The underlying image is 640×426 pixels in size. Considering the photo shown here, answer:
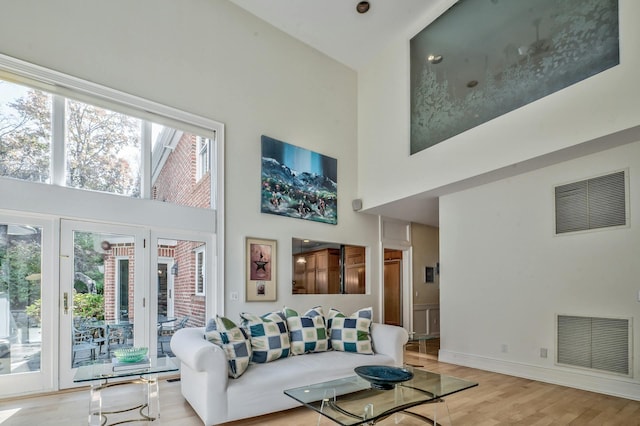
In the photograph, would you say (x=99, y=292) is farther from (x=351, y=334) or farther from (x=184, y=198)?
(x=351, y=334)

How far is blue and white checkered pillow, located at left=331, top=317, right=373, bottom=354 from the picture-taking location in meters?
4.07

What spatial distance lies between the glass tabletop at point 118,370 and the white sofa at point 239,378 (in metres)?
0.16

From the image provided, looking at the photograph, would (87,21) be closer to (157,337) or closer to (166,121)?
(166,121)

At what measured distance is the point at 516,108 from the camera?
468 cm

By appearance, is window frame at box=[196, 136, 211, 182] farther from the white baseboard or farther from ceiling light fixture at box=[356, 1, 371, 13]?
the white baseboard

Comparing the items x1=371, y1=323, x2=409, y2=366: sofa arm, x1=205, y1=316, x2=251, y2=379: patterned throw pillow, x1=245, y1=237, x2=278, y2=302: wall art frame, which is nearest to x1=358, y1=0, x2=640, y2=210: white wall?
x1=245, y1=237, x2=278, y2=302: wall art frame

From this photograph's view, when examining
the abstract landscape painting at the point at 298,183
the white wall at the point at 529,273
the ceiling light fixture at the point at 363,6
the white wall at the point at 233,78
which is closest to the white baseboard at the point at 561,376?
the white wall at the point at 529,273

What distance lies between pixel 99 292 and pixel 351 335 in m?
2.97

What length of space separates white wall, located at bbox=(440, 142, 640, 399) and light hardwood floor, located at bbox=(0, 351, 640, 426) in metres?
0.53

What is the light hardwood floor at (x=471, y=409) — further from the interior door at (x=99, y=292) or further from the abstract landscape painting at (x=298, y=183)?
the abstract landscape painting at (x=298, y=183)

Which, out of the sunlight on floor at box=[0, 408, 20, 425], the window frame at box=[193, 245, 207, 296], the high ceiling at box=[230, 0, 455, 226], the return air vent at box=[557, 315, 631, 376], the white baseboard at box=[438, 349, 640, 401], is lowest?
the white baseboard at box=[438, 349, 640, 401]

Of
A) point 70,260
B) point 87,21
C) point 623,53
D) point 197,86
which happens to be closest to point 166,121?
point 197,86

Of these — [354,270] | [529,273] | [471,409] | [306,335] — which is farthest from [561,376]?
[354,270]

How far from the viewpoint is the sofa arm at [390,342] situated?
4.07m
